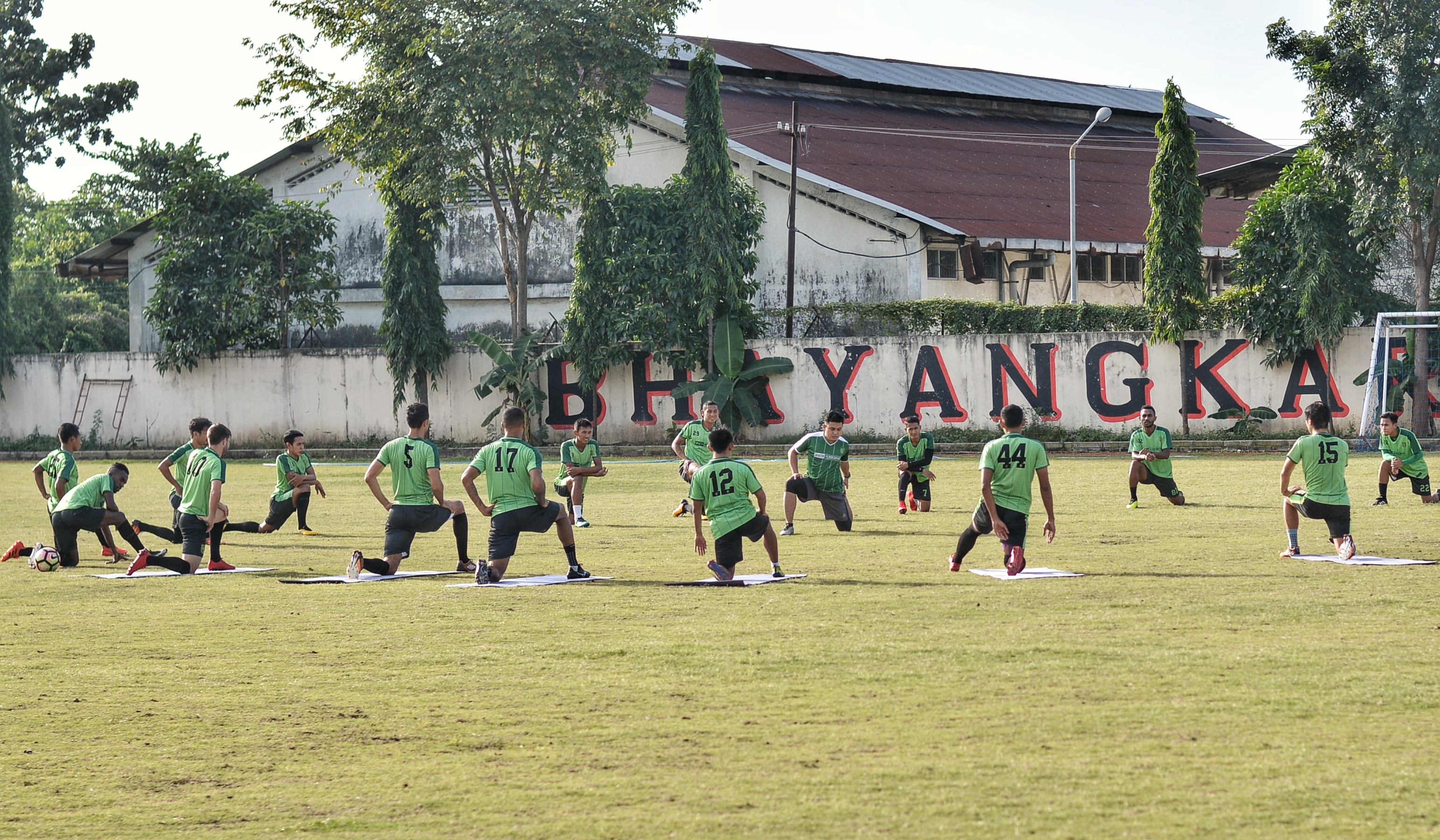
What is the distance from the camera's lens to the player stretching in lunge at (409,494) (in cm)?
1405

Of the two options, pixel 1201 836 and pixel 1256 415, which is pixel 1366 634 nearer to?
pixel 1201 836

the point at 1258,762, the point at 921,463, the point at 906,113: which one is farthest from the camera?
the point at 906,113

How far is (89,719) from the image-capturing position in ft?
26.3

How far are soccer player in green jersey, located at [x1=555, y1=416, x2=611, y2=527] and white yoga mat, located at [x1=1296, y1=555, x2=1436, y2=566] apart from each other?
28.4 ft

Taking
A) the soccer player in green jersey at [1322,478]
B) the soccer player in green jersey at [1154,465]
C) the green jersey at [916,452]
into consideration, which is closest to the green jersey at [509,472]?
the soccer player in green jersey at [1322,478]

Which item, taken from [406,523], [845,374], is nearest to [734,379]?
[845,374]

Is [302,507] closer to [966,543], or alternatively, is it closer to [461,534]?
[461,534]

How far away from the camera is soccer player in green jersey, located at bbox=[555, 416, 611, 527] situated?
19.0 m

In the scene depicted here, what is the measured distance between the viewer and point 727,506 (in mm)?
13141

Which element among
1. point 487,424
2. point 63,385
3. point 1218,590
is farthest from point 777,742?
point 63,385

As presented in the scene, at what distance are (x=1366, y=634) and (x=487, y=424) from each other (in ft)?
101

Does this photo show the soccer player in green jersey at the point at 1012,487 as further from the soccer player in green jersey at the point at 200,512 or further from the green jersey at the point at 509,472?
the soccer player in green jersey at the point at 200,512

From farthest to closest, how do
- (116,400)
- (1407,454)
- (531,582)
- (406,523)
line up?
(116,400) → (1407,454) → (406,523) → (531,582)

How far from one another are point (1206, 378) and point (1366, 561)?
20254 millimetres
